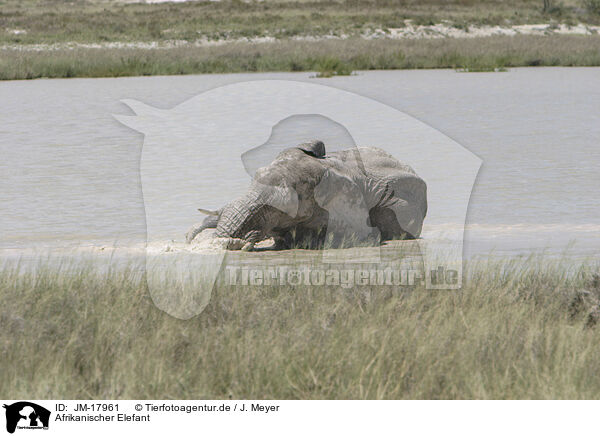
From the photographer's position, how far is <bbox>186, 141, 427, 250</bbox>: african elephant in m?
8.05

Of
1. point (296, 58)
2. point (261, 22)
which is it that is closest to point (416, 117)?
point (296, 58)

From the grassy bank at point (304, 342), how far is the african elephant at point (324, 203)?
5.47 ft

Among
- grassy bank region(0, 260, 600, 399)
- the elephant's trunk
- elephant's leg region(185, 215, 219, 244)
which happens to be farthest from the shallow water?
grassy bank region(0, 260, 600, 399)

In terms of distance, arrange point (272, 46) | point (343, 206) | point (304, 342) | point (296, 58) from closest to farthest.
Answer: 1. point (304, 342)
2. point (343, 206)
3. point (296, 58)
4. point (272, 46)

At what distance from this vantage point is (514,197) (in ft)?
36.8

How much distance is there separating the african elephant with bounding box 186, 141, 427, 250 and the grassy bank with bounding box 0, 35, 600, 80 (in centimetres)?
2285

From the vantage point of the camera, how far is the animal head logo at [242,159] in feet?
23.0

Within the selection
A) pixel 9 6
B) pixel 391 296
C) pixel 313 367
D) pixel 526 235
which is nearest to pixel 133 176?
pixel 526 235

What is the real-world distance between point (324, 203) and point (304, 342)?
10.4ft

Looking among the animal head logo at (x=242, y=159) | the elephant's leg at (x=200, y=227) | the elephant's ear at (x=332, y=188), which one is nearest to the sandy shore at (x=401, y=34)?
the animal head logo at (x=242, y=159)

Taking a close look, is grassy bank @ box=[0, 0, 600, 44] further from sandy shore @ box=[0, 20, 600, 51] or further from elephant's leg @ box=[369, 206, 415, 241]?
elephant's leg @ box=[369, 206, 415, 241]

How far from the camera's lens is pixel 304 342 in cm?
518
